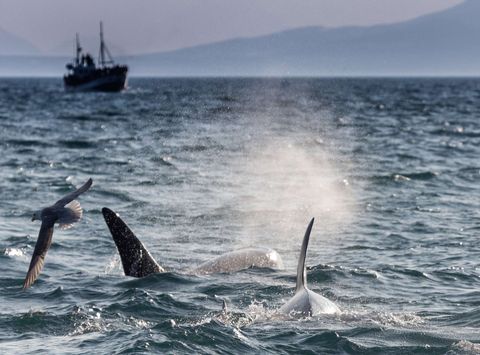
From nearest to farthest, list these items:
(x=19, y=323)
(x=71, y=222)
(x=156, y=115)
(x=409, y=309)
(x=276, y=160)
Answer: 1. (x=71, y=222)
2. (x=19, y=323)
3. (x=409, y=309)
4. (x=276, y=160)
5. (x=156, y=115)

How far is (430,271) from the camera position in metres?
14.7

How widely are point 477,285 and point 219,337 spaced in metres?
5.05

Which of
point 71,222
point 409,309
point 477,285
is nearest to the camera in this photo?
point 71,222

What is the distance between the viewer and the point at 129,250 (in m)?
13.4

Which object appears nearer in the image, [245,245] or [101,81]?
[245,245]

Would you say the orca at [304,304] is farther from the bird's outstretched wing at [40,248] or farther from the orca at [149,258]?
the orca at [149,258]

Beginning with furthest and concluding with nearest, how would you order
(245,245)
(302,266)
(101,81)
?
(101,81)
(245,245)
(302,266)

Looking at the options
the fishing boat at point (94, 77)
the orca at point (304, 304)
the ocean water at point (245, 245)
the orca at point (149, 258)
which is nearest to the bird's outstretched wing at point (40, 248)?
the ocean water at point (245, 245)

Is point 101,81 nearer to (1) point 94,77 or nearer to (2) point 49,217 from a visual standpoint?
(1) point 94,77

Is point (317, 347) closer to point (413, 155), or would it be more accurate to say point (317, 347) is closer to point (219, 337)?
A: point (219, 337)

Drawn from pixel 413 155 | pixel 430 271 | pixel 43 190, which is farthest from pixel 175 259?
pixel 413 155

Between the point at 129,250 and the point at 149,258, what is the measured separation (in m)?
0.35

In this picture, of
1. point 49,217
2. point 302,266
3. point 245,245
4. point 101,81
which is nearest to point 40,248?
point 49,217

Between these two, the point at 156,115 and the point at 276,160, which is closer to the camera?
the point at 276,160
